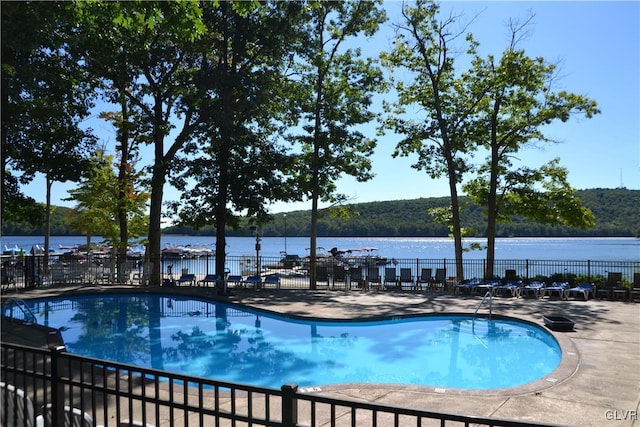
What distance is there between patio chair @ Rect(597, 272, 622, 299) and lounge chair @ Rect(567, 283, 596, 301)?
261mm

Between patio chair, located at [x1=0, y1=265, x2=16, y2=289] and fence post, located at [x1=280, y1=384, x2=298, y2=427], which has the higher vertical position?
fence post, located at [x1=280, y1=384, x2=298, y2=427]

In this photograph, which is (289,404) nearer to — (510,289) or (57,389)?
(57,389)

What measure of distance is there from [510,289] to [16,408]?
1899 centimetres

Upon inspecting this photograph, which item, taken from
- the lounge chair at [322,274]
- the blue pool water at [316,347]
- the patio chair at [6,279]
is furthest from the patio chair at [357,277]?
the patio chair at [6,279]

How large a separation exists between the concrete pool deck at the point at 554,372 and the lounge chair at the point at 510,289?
3.77 ft

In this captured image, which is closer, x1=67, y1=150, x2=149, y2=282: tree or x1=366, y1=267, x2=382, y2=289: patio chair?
x1=366, y1=267, x2=382, y2=289: patio chair

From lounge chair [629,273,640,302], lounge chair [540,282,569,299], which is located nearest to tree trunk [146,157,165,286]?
Result: lounge chair [540,282,569,299]

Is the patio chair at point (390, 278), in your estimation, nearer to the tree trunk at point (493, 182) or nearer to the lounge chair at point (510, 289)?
the lounge chair at point (510, 289)

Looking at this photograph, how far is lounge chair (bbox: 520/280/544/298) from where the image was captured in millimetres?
19422

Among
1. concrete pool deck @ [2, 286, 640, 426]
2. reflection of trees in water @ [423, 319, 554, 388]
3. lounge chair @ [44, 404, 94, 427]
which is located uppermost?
lounge chair @ [44, 404, 94, 427]

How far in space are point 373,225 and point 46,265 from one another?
3577 inches

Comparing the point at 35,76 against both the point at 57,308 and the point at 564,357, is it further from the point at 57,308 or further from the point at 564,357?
the point at 564,357

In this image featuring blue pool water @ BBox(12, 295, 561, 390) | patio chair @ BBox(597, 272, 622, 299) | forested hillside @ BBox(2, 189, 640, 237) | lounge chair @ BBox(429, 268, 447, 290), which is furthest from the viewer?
forested hillside @ BBox(2, 189, 640, 237)

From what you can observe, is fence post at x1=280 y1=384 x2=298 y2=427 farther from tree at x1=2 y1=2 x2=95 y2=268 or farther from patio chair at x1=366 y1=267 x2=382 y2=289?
patio chair at x1=366 y1=267 x2=382 y2=289
